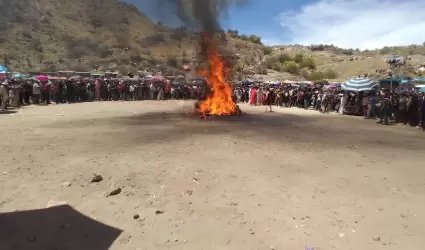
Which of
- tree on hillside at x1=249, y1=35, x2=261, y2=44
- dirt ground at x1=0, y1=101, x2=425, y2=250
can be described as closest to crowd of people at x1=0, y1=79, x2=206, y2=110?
dirt ground at x1=0, y1=101, x2=425, y2=250

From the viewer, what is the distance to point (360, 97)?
22.7 m

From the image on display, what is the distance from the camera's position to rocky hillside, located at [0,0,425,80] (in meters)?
48.2

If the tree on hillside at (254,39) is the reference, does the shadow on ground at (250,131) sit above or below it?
below

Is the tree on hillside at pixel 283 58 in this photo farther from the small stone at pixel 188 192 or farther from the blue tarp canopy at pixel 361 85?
the small stone at pixel 188 192

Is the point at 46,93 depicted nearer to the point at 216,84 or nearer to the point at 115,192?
the point at 216,84

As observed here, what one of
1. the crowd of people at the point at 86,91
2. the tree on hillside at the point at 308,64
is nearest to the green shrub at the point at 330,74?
the tree on hillside at the point at 308,64

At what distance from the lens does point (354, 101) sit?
75.4 ft

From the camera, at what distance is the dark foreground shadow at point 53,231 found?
5141 millimetres

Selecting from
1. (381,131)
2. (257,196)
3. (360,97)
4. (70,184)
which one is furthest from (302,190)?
(360,97)

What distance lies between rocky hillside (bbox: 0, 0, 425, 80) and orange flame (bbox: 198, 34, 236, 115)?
67.6ft

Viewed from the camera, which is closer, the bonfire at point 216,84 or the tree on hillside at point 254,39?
the bonfire at point 216,84

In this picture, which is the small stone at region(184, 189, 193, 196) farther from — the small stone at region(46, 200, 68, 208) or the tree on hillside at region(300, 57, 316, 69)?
the tree on hillside at region(300, 57, 316, 69)

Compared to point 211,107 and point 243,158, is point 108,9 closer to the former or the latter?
point 211,107

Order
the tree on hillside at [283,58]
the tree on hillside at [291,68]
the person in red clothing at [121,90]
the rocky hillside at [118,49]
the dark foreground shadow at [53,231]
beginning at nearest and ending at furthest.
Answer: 1. the dark foreground shadow at [53,231]
2. the person in red clothing at [121,90]
3. the rocky hillside at [118,49]
4. the tree on hillside at [291,68]
5. the tree on hillside at [283,58]
